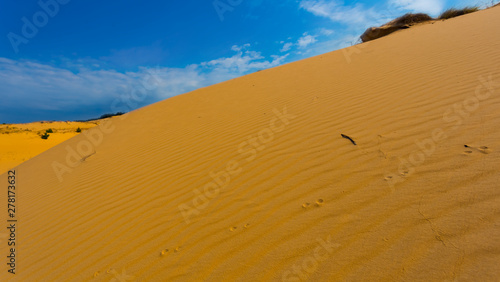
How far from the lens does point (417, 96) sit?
143 inches

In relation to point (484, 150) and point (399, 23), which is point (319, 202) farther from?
point (399, 23)

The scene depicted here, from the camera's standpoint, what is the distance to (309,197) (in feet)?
7.20

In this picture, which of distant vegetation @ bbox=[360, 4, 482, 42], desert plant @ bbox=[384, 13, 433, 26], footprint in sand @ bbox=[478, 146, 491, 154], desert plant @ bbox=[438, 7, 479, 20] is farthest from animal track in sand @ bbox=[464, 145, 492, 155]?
desert plant @ bbox=[438, 7, 479, 20]

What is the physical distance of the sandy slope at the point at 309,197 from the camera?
1.58 meters

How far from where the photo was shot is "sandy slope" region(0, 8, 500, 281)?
1.58 m

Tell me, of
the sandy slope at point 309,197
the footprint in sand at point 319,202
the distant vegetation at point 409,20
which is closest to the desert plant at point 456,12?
the distant vegetation at point 409,20

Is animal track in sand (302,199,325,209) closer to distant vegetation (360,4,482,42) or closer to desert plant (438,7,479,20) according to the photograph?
distant vegetation (360,4,482,42)

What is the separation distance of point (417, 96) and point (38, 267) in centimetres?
537

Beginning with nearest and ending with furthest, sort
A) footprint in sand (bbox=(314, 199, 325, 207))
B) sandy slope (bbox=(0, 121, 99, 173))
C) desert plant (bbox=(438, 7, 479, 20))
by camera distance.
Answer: footprint in sand (bbox=(314, 199, 325, 207))
sandy slope (bbox=(0, 121, 99, 173))
desert plant (bbox=(438, 7, 479, 20))

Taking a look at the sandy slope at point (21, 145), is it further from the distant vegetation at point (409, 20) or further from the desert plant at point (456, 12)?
the desert plant at point (456, 12)

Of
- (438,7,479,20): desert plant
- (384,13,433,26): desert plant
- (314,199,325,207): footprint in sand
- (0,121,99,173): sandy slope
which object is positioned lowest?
(314,199,325,207): footprint in sand

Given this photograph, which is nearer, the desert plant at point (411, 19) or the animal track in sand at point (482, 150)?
the animal track in sand at point (482, 150)

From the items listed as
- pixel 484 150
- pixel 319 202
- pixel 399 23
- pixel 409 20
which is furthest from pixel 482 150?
pixel 399 23

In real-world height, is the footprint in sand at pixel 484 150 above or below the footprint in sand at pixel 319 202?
below
